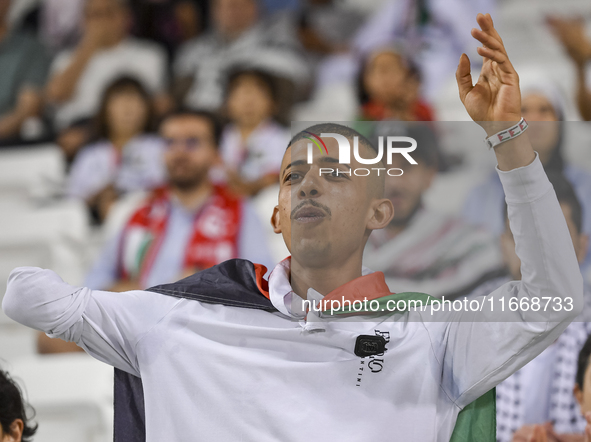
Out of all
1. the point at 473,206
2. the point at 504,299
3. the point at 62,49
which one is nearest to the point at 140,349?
the point at 504,299

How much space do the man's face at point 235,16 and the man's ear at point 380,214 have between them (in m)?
3.42

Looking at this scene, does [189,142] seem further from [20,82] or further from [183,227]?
[20,82]

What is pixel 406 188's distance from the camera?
1.45 metres

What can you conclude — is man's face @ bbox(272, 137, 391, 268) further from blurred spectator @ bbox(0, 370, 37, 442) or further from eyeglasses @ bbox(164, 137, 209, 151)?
eyeglasses @ bbox(164, 137, 209, 151)

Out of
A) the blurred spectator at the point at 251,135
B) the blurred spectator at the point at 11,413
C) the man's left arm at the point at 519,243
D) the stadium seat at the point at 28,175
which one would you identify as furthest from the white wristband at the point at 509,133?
the stadium seat at the point at 28,175

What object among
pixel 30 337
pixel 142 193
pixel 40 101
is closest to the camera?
pixel 30 337

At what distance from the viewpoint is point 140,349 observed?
142 centimetres

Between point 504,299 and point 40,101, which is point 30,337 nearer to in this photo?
point 40,101

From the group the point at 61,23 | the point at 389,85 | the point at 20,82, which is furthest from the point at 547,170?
the point at 61,23

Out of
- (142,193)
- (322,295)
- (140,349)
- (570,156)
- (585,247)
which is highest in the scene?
(142,193)

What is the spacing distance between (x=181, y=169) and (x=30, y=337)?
1064mm

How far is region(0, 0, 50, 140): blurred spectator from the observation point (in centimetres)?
463

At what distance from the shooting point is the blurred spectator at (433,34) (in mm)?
3902

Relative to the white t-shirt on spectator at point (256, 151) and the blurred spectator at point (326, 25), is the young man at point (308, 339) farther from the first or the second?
the blurred spectator at point (326, 25)
